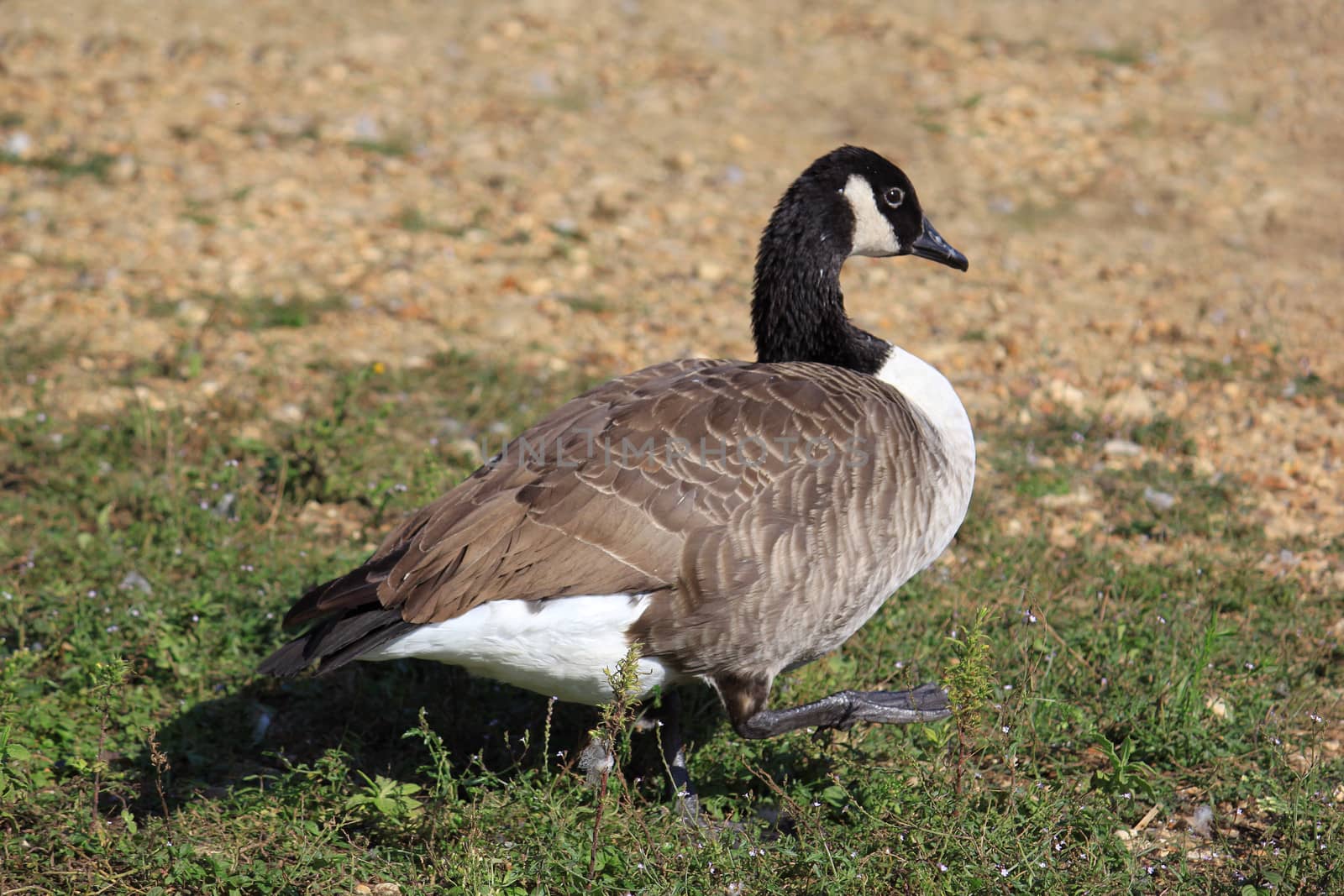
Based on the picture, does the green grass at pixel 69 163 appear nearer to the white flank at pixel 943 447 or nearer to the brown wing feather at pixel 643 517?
the brown wing feather at pixel 643 517

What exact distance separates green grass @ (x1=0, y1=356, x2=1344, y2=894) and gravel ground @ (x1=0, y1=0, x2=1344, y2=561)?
Result: 26.6 inches

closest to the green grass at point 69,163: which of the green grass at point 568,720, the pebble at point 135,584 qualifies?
the green grass at point 568,720

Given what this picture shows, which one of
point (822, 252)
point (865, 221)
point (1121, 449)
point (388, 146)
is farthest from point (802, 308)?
point (388, 146)

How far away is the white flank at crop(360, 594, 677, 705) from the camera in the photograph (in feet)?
12.0

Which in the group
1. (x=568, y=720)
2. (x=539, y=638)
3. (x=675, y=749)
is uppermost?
(x=539, y=638)

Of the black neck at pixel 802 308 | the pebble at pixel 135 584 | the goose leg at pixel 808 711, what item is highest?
the black neck at pixel 802 308

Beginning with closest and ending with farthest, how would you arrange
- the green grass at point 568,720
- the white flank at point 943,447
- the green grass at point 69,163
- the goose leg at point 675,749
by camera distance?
the green grass at point 568,720 < the goose leg at point 675,749 < the white flank at point 943,447 < the green grass at point 69,163

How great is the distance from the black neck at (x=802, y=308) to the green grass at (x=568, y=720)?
1.05m

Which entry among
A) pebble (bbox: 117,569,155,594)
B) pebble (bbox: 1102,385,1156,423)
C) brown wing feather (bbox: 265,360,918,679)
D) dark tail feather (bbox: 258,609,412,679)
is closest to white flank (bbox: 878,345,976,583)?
brown wing feather (bbox: 265,360,918,679)

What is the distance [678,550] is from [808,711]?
687mm

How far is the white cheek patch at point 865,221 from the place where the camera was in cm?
491

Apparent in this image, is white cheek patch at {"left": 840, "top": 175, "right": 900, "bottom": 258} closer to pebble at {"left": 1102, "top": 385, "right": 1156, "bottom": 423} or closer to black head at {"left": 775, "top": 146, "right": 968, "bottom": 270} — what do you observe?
black head at {"left": 775, "top": 146, "right": 968, "bottom": 270}

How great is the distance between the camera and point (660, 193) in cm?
886

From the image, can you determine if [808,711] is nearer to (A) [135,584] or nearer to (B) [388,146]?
(A) [135,584]
